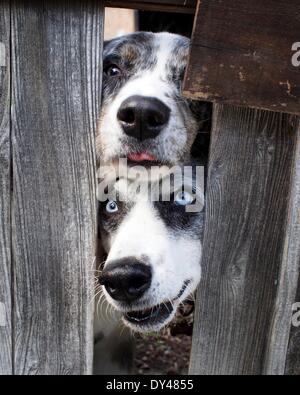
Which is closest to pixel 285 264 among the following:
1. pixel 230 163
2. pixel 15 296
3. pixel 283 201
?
pixel 283 201

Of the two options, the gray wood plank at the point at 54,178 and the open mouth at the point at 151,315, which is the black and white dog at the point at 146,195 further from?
the gray wood plank at the point at 54,178

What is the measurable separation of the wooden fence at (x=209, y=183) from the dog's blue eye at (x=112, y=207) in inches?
12.2

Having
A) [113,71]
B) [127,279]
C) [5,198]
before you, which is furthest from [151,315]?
[113,71]

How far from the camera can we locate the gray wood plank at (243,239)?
2.12 metres

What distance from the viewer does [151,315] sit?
7.76 ft

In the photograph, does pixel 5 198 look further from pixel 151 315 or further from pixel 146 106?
pixel 151 315

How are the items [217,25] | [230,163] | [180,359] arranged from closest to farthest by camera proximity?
[217,25], [230,163], [180,359]

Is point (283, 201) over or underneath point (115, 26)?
underneath

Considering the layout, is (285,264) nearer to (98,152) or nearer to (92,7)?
(98,152)

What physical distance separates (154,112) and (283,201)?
64 cm

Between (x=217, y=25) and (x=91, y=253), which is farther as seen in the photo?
(x=91, y=253)

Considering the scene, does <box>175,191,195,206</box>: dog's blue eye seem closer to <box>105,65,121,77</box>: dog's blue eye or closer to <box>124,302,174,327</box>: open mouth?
<box>124,302,174,327</box>: open mouth

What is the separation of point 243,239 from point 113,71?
103 centimetres

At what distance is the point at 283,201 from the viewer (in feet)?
7.16
